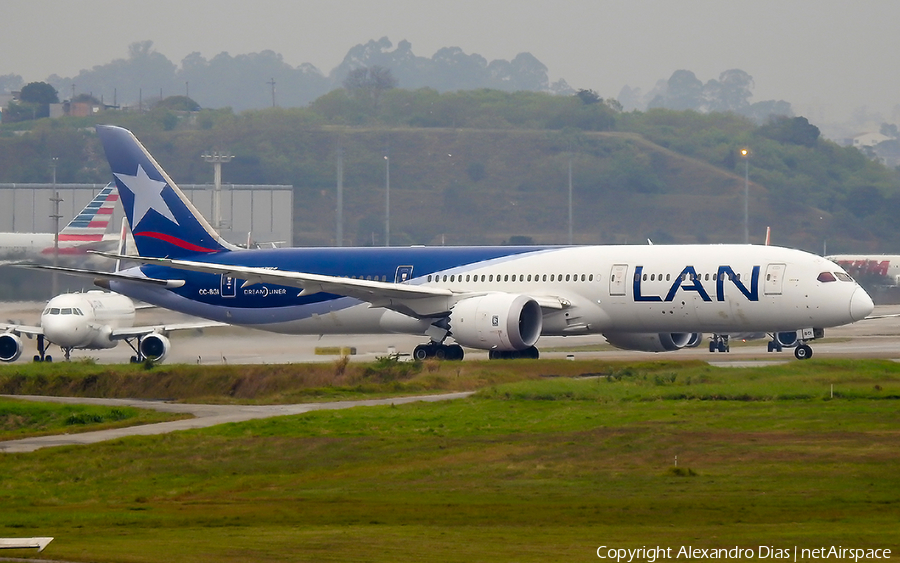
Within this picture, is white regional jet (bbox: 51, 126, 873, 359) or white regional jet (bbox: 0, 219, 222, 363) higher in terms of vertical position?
white regional jet (bbox: 51, 126, 873, 359)

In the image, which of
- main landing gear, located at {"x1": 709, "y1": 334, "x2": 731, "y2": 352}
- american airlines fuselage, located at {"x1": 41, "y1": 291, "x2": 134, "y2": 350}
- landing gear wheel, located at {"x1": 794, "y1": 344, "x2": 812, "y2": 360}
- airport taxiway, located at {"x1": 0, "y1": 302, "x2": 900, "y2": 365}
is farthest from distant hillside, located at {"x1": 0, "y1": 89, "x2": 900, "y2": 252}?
landing gear wheel, located at {"x1": 794, "y1": 344, "x2": 812, "y2": 360}

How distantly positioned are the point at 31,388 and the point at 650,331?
62.8 ft

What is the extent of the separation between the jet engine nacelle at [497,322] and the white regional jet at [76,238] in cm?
3932

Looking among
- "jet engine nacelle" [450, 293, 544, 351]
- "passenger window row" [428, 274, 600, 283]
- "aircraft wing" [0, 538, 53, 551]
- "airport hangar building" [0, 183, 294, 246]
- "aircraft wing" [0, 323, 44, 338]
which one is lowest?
"aircraft wing" [0, 538, 53, 551]

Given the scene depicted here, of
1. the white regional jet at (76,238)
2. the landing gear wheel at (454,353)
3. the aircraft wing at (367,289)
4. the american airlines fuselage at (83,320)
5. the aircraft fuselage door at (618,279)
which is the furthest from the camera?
the white regional jet at (76,238)

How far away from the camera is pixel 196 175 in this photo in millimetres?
175500

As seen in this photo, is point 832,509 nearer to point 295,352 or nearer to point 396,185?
point 295,352

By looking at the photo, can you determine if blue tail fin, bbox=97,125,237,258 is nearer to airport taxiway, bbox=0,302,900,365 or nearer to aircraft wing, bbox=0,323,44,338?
airport taxiway, bbox=0,302,900,365

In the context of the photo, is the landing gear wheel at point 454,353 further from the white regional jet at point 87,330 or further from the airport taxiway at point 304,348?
the white regional jet at point 87,330

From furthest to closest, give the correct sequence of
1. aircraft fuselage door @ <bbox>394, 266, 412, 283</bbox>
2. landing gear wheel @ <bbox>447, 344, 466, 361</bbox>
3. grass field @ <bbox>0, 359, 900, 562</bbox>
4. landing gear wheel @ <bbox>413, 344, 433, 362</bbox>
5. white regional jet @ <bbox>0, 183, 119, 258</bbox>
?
white regional jet @ <bbox>0, 183, 119, 258</bbox> → aircraft fuselage door @ <bbox>394, 266, 412, 283</bbox> → landing gear wheel @ <bbox>413, 344, 433, 362</bbox> → landing gear wheel @ <bbox>447, 344, 466, 361</bbox> → grass field @ <bbox>0, 359, 900, 562</bbox>

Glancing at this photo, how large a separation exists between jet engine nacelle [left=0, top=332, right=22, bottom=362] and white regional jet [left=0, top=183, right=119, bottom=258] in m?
24.5

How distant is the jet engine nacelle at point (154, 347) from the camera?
176 feet

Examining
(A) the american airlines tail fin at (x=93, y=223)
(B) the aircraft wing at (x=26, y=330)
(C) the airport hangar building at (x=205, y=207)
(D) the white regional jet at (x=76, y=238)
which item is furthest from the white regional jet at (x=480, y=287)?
(C) the airport hangar building at (x=205, y=207)

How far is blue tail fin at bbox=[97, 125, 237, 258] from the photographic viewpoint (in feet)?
170
